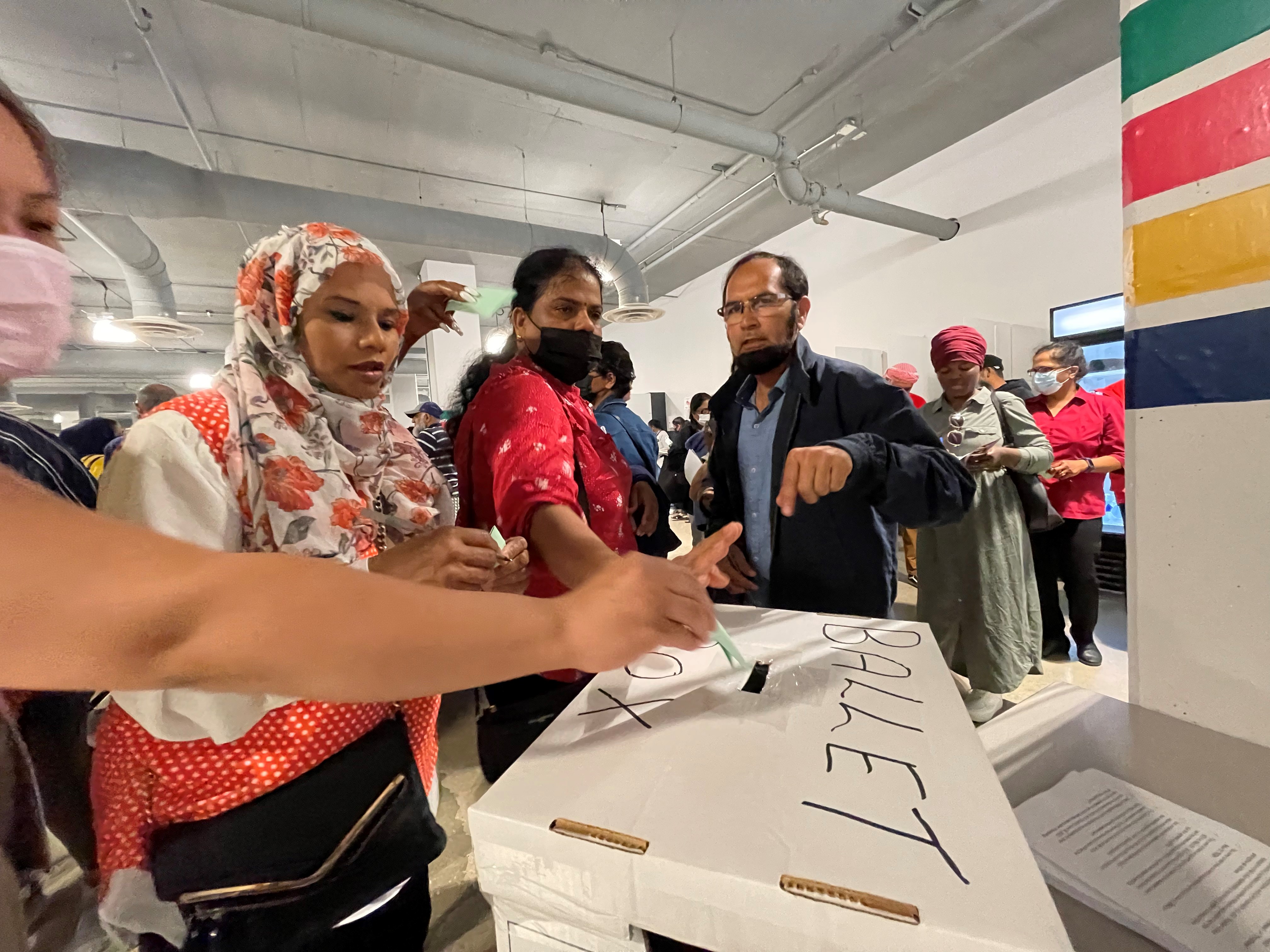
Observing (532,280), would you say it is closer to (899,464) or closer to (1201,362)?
(899,464)

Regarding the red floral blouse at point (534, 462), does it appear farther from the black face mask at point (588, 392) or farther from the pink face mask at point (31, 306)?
the black face mask at point (588, 392)

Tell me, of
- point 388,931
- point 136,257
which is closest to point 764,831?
point 388,931

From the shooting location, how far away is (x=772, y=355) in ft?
3.77

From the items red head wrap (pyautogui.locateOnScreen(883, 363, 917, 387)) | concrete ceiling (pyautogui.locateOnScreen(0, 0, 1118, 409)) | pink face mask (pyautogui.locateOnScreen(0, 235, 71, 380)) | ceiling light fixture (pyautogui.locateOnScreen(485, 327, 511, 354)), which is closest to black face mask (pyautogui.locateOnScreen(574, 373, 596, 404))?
ceiling light fixture (pyautogui.locateOnScreen(485, 327, 511, 354))

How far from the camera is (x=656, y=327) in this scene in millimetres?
7984

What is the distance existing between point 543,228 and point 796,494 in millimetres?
4917

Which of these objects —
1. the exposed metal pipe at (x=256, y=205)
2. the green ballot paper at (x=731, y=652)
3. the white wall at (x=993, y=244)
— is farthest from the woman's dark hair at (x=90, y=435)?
the white wall at (x=993, y=244)

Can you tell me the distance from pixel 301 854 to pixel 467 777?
52.2 inches

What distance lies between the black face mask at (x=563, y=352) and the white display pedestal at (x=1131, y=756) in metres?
0.85

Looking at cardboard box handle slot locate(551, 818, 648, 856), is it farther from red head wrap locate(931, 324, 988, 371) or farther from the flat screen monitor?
the flat screen monitor

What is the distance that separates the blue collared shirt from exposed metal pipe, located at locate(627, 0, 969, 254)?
2.93 meters

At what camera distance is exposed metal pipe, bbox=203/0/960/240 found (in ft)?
7.64

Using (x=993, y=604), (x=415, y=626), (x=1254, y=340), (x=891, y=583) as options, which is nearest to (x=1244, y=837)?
(x=1254, y=340)

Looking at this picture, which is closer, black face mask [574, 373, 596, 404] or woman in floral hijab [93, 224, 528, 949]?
woman in floral hijab [93, 224, 528, 949]
